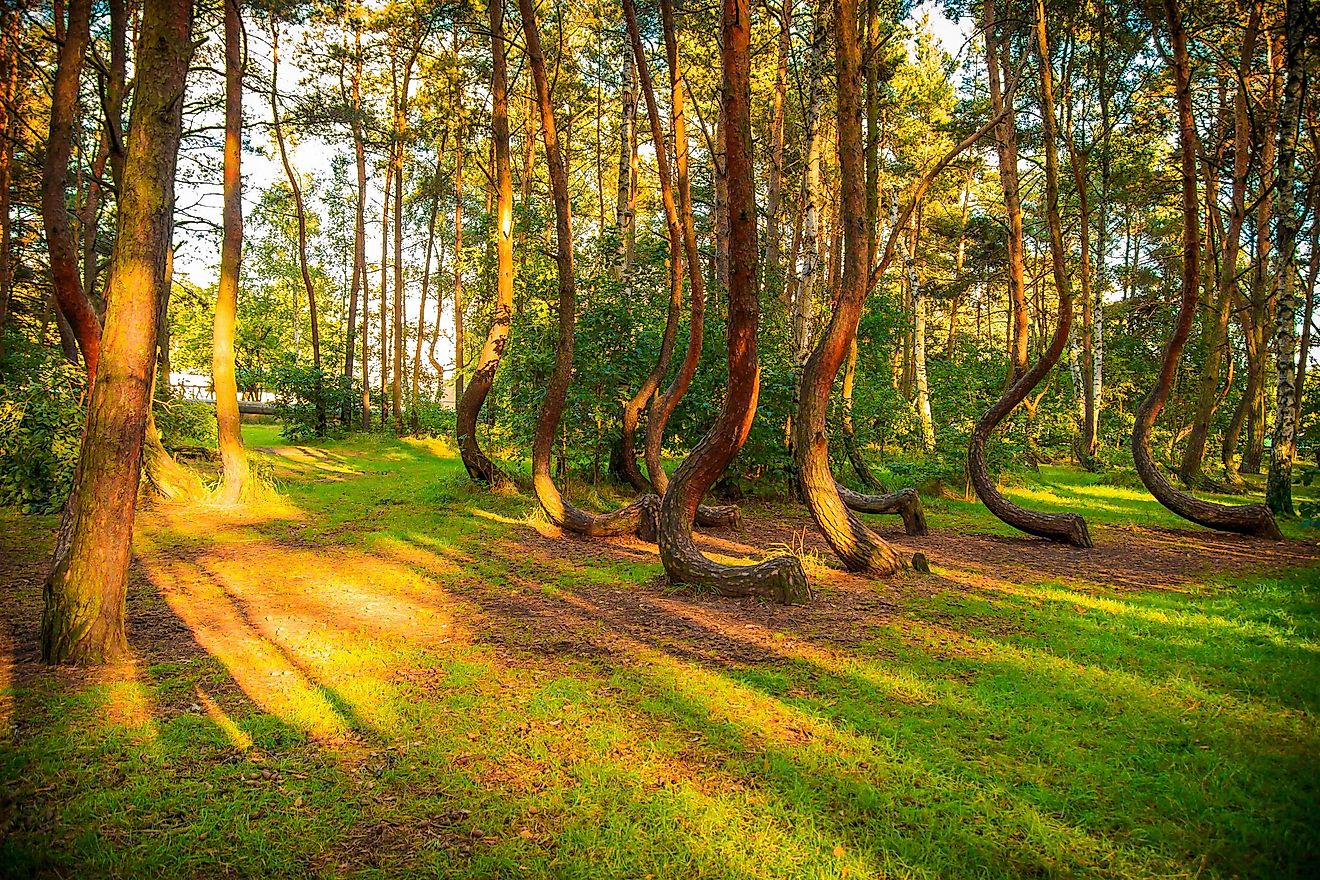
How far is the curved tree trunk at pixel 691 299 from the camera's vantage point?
28.7 feet

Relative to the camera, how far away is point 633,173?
15781 mm

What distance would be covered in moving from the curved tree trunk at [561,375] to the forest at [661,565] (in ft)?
0.20

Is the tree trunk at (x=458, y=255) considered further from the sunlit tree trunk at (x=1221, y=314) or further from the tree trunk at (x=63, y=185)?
the sunlit tree trunk at (x=1221, y=314)

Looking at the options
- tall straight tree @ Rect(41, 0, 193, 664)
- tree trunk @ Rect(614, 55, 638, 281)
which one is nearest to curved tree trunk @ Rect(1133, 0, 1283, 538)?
tree trunk @ Rect(614, 55, 638, 281)

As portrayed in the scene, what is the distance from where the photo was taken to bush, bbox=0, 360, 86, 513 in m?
8.75

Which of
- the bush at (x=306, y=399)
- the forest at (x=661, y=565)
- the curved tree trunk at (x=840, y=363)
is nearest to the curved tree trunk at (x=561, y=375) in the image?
the forest at (x=661, y=565)

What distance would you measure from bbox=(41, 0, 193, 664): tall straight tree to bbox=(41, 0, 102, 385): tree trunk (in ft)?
9.76

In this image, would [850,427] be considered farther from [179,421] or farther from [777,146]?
[179,421]

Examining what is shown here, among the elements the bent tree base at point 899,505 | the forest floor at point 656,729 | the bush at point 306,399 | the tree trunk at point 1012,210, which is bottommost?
the forest floor at point 656,729

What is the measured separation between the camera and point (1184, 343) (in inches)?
393

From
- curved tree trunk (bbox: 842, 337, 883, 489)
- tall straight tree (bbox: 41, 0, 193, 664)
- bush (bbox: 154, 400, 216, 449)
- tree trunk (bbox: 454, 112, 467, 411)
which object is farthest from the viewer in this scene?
tree trunk (bbox: 454, 112, 467, 411)

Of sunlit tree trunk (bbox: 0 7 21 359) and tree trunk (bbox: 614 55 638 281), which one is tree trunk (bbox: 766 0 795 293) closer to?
tree trunk (bbox: 614 55 638 281)

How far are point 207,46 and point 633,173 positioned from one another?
957 cm

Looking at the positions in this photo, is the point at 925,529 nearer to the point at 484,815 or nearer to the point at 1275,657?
the point at 1275,657
